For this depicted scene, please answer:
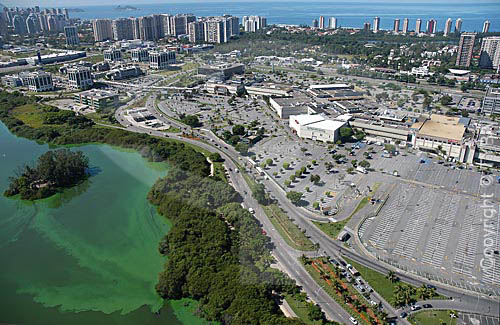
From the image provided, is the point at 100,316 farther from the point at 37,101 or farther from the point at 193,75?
the point at 193,75

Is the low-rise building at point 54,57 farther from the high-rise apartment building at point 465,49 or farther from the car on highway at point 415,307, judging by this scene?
the car on highway at point 415,307

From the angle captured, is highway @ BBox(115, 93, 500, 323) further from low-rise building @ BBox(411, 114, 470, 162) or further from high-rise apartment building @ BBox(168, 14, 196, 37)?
high-rise apartment building @ BBox(168, 14, 196, 37)

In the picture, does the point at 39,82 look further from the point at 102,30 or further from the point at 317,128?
the point at 102,30

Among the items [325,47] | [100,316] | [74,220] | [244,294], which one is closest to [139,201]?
[74,220]

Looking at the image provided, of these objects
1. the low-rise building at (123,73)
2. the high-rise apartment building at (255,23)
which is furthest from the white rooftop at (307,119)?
the high-rise apartment building at (255,23)

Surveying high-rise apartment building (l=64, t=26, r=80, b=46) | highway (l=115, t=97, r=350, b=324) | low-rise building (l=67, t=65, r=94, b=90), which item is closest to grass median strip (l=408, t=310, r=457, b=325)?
highway (l=115, t=97, r=350, b=324)

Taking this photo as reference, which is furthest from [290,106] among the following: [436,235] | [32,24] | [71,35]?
[32,24]
